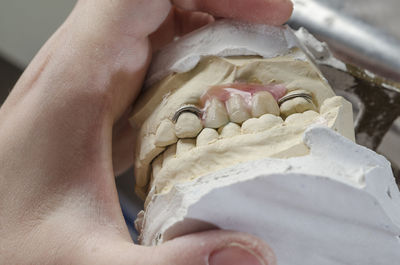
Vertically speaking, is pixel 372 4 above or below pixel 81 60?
below

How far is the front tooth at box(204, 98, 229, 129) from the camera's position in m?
0.49

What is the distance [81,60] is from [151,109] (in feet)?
0.33

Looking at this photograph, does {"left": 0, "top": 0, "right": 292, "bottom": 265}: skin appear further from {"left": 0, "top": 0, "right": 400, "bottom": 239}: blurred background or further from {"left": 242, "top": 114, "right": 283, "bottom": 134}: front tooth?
{"left": 0, "top": 0, "right": 400, "bottom": 239}: blurred background

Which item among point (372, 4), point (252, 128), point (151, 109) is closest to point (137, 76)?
point (151, 109)

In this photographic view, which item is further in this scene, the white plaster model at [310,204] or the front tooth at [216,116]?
the front tooth at [216,116]

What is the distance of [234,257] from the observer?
37cm

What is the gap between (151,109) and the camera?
0.55 m

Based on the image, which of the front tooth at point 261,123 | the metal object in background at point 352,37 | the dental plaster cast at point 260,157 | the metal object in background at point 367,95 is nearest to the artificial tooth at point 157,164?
the dental plaster cast at point 260,157

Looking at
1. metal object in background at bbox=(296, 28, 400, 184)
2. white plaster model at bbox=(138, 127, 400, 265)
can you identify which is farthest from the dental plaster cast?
metal object in background at bbox=(296, 28, 400, 184)

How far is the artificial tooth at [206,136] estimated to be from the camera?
1.54 ft

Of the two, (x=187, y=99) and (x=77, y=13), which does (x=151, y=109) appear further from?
(x=77, y=13)

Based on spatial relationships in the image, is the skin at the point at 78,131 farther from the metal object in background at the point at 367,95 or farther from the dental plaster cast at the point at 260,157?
the metal object in background at the point at 367,95

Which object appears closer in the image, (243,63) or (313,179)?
(313,179)

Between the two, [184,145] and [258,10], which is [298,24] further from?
[184,145]
